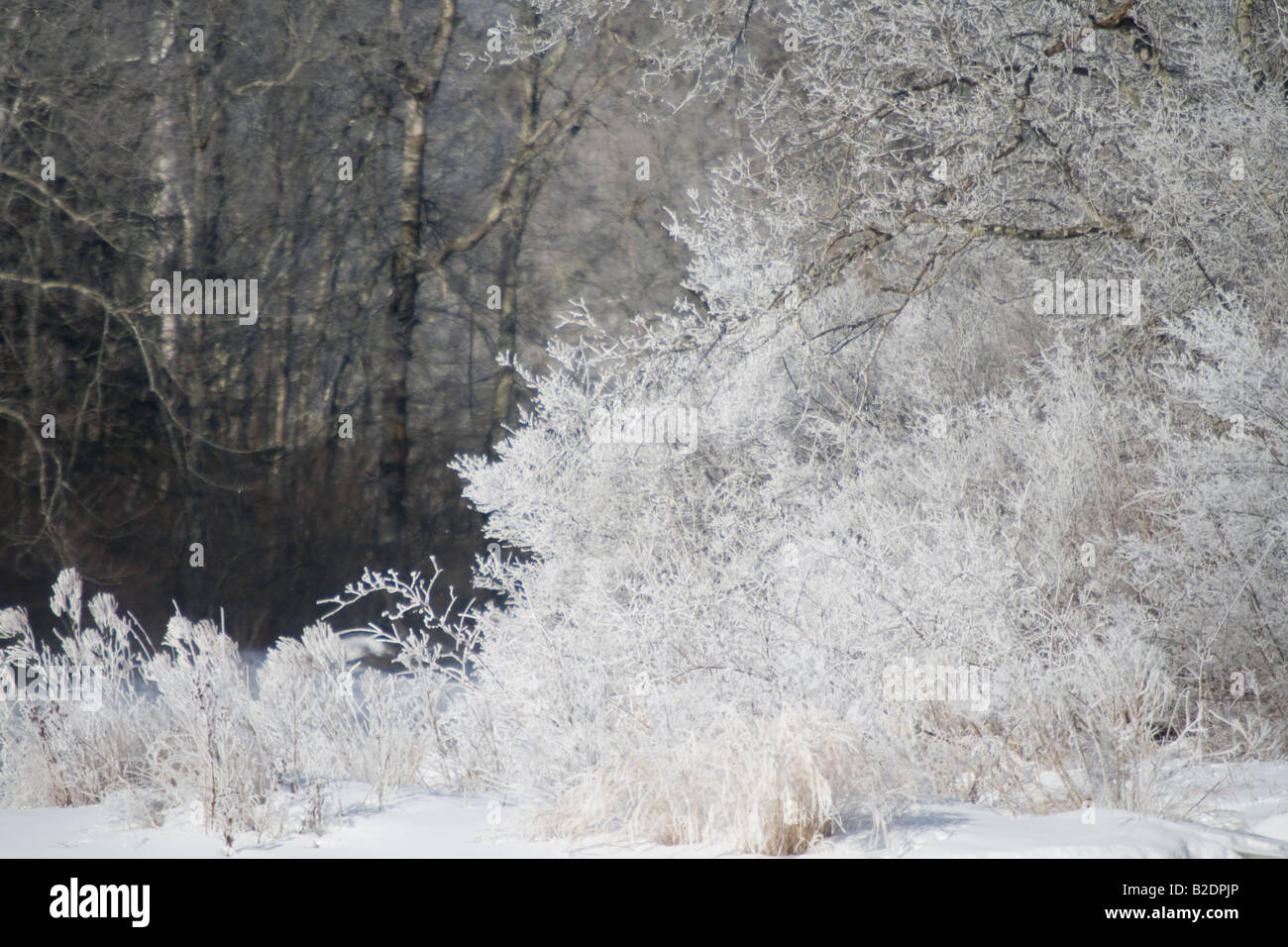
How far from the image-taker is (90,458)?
11938 mm

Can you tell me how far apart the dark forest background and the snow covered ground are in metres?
8.29

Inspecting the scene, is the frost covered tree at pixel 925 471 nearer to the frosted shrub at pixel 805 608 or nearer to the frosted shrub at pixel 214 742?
the frosted shrub at pixel 805 608

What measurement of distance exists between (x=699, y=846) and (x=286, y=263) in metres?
11.8

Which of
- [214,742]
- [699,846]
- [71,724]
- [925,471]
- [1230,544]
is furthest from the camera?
[925,471]

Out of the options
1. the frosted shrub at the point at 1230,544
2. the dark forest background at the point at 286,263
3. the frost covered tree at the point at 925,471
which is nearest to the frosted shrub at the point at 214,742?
the frost covered tree at the point at 925,471

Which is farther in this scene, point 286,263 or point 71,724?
point 286,263

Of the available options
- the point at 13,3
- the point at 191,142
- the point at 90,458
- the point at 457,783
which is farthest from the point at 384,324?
the point at 457,783

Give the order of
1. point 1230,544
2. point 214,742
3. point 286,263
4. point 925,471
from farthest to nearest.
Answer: point 286,263 < point 925,471 < point 1230,544 < point 214,742

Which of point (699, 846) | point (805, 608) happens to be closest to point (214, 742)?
point (699, 846)

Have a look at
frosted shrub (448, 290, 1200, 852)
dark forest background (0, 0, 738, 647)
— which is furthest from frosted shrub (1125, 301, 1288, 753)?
dark forest background (0, 0, 738, 647)

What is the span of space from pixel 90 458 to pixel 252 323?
251cm

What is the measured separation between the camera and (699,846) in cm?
347

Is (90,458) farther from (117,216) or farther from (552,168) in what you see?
(552,168)

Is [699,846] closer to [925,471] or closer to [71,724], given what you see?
[71,724]
